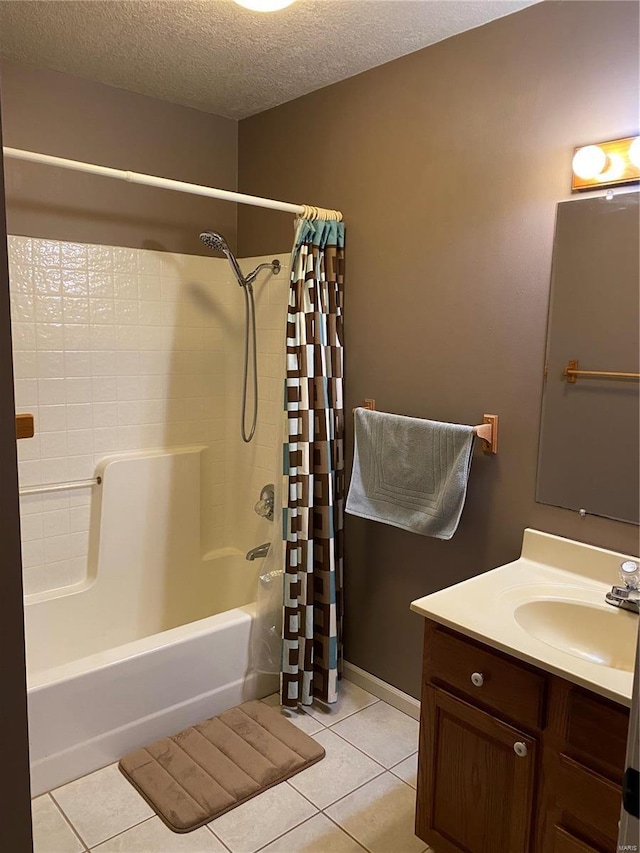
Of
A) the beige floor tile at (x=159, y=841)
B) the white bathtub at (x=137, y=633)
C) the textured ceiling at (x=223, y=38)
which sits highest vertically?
the textured ceiling at (x=223, y=38)

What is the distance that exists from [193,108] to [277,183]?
0.51 metres

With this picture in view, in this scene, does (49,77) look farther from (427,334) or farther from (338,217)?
(427,334)

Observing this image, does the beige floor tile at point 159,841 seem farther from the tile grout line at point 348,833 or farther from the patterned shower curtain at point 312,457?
the patterned shower curtain at point 312,457

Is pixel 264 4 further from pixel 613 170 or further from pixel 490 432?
pixel 490 432

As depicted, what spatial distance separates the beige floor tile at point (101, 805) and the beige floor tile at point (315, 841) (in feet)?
1.40

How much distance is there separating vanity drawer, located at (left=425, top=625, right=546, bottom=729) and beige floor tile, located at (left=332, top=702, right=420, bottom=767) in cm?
75

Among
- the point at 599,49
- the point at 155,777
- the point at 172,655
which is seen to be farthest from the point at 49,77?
the point at 155,777

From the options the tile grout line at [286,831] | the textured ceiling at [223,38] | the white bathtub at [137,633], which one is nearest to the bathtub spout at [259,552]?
the white bathtub at [137,633]

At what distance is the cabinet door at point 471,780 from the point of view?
5.09 feet

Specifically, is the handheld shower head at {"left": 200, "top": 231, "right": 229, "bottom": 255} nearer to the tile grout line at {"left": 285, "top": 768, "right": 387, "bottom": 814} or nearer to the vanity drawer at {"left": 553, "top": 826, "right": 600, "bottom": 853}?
the tile grout line at {"left": 285, "top": 768, "right": 387, "bottom": 814}

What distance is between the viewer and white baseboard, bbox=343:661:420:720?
2539 millimetres

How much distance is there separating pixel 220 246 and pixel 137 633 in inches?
68.2

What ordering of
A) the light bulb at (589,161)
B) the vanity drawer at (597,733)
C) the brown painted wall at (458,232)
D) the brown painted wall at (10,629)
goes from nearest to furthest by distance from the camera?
the brown painted wall at (10,629), the vanity drawer at (597,733), the light bulb at (589,161), the brown painted wall at (458,232)

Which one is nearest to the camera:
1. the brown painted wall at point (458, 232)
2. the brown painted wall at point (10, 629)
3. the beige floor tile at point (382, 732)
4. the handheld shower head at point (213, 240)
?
the brown painted wall at point (10, 629)
